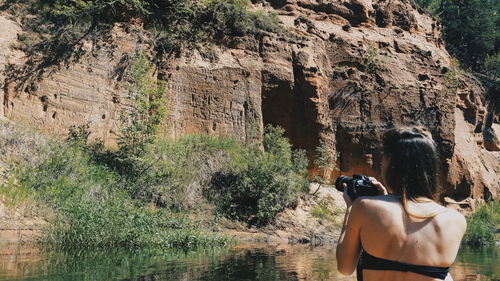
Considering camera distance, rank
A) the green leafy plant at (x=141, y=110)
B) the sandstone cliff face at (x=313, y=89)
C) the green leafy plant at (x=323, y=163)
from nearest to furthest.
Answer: the green leafy plant at (x=141, y=110)
the sandstone cliff face at (x=313, y=89)
the green leafy plant at (x=323, y=163)

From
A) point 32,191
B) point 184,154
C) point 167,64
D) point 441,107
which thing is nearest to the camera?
point 32,191

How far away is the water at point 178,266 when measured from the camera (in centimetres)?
715

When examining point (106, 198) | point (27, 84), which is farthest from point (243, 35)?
point (106, 198)

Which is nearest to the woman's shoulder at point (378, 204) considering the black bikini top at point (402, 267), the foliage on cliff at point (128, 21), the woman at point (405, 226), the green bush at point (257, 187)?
the woman at point (405, 226)

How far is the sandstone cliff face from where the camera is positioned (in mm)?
17703

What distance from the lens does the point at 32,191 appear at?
12.3 m

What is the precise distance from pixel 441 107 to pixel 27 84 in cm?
2045

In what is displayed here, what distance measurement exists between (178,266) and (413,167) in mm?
6951

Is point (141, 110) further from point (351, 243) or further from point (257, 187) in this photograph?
point (351, 243)

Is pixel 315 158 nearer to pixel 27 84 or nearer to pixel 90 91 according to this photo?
pixel 90 91

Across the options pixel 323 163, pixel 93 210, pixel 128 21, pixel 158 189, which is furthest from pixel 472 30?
pixel 93 210

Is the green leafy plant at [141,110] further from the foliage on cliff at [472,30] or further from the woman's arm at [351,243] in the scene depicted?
the foliage on cliff at [472,30]

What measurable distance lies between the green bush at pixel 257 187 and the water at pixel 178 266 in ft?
14.7

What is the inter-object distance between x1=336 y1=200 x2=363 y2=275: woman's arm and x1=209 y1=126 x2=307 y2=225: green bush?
46.5ft
